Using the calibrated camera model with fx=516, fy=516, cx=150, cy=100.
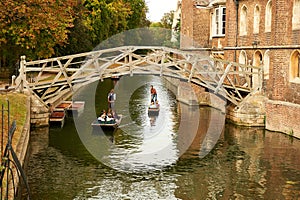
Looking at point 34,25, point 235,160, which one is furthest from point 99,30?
point 235,160

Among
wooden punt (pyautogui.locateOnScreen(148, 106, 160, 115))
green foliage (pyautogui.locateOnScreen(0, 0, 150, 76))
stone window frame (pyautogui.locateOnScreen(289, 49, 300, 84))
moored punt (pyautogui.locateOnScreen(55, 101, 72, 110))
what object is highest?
green foliage (pyautogui.locateOnScreen(0, 0, 150, 76))

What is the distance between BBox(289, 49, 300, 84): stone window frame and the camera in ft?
68.3

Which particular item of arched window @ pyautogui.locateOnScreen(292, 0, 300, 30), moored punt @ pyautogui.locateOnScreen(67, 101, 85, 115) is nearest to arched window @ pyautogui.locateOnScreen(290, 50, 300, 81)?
arched window @ pyautogui.locateOnScreen(292, 0, 300, 30)

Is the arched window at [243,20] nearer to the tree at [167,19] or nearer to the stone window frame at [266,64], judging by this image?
the stone window frame at [266,64]

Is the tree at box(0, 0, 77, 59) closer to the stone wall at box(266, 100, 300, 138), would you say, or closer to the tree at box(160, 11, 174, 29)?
the stone wall at box(266, 100, 300, 138)

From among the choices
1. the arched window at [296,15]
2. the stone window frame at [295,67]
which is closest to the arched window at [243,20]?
the stone window frame at [295,67]

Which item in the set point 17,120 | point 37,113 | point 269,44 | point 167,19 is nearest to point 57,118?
point 37,113

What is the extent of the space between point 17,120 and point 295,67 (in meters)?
11.2

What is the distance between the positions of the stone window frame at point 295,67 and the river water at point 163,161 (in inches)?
93.6

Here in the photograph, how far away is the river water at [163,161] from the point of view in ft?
43.9

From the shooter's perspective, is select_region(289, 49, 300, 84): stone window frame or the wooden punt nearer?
select_region(289, 49, 300, 84): stone window frame

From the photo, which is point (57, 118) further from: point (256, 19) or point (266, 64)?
point (256, 19)

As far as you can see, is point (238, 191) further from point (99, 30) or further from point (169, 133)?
point (99, 30)

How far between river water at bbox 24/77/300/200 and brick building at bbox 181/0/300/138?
3.54 ft
